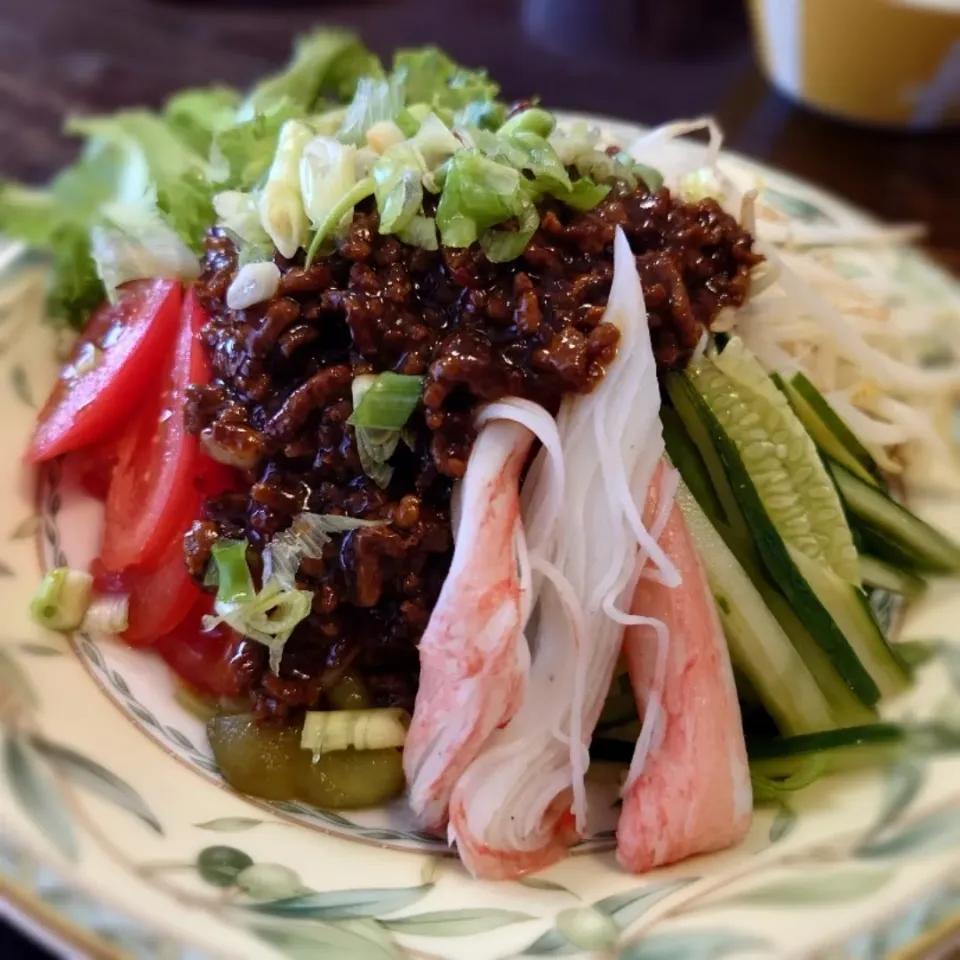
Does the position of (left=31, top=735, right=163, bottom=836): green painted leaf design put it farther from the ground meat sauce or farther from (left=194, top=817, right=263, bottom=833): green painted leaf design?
the ground meat sauce

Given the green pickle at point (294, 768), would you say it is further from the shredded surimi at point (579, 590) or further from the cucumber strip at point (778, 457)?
the cucumber strip at point (778, 457)

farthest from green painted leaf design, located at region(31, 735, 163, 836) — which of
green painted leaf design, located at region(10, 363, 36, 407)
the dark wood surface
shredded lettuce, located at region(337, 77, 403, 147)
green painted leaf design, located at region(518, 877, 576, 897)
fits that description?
the dark wood surface

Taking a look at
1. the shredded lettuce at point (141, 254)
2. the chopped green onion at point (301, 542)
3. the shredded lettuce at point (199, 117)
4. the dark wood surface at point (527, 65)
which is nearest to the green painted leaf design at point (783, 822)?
the chopped green onion at point (301, 542)

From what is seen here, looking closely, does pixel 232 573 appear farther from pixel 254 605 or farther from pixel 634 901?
pixel 634 901

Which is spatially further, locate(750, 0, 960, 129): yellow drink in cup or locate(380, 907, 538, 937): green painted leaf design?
locate(750, 0, 960, 129): yellow drink in cup

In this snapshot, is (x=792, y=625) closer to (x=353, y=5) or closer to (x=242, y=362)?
(x=242, y=362)
